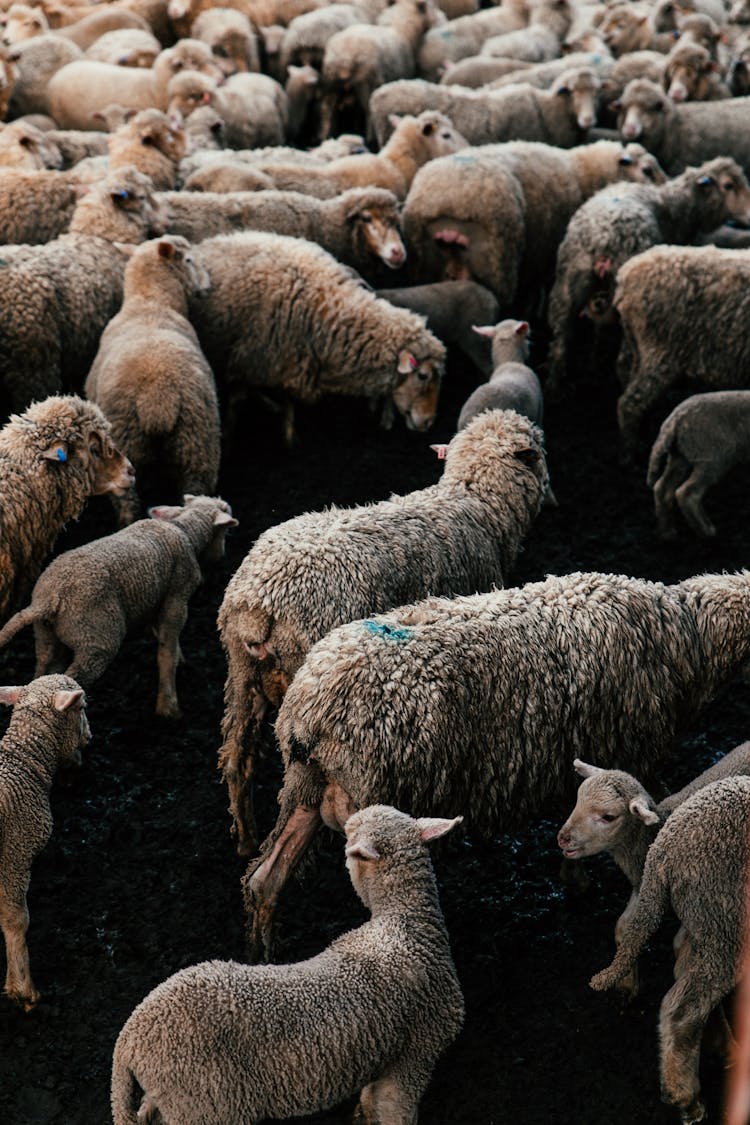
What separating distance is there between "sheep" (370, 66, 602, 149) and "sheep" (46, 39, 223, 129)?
1996 mm

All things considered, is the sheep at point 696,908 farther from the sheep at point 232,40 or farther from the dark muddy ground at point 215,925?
the sheep at point 232,40

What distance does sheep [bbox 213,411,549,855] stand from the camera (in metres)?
4.65

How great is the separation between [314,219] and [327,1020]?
22.2 feet

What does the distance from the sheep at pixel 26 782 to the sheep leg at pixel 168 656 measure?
46.0 inches

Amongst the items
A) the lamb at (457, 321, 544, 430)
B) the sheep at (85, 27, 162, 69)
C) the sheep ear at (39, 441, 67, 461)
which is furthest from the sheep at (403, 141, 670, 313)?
the sheep at (85, 27, 162, 69)

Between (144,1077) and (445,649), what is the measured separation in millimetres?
1693

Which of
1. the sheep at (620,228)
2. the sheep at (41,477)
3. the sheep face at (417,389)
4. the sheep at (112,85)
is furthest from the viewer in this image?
the sheep at (112,85)

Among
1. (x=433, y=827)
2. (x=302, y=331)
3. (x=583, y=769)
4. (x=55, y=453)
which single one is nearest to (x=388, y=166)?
(x=302, y=331)

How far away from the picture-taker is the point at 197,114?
11078mm

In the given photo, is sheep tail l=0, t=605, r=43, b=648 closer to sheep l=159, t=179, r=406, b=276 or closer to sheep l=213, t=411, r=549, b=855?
sheep l=213, t=411, r=549, b=855

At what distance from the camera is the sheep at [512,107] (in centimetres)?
1139

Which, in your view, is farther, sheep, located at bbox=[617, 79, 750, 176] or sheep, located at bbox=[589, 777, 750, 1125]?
sheep, located at bbox=[617, 79, 750, 176]

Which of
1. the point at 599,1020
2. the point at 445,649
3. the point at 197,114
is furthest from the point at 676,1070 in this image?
the point at 197,114

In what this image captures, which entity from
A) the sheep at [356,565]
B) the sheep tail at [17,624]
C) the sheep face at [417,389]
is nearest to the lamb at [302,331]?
the sheep face at [417,389]
